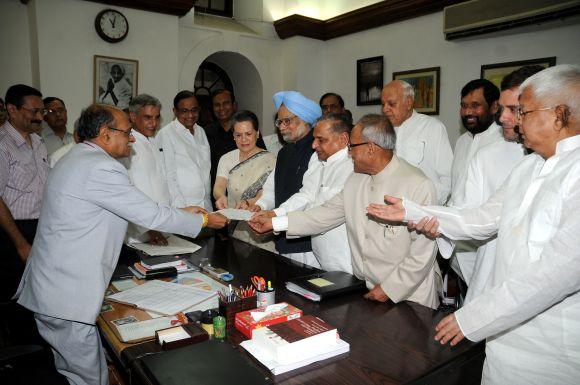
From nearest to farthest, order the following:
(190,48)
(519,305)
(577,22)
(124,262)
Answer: (519,305) < (124,262) < (577,22) < (190,48)

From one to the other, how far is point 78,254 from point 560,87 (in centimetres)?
200

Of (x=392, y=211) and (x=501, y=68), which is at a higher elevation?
(x=501, y=68)

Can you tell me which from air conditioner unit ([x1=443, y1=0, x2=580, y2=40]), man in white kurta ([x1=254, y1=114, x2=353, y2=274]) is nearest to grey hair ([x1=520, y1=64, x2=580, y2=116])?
man in white kurta ([x1=254, y1=114, x2=353, y2=274])

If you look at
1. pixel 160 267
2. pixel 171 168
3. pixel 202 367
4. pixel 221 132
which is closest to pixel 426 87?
pixel 221 132

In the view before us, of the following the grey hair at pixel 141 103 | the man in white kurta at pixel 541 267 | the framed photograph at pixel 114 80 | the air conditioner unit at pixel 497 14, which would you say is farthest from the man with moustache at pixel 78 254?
the air conditioner unit at pixel 497 14

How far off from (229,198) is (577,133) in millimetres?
2720

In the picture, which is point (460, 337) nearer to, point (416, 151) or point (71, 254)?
point (71, 254)

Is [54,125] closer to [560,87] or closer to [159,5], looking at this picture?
[159,5]

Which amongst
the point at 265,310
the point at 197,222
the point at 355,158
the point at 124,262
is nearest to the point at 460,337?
the point at 265,310

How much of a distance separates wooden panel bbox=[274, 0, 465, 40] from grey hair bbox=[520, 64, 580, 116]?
4.50m

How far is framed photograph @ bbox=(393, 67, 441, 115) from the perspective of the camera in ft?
19.1

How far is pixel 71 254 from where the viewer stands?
6.43 feet

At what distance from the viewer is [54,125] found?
15.4ft

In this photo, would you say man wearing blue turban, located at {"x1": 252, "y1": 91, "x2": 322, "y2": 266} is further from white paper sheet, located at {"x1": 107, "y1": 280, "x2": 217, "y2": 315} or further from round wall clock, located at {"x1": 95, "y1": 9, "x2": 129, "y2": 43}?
round wall clock, located at {"x1": 95, "y1": 9, "x2": 129, "y2": 43}
